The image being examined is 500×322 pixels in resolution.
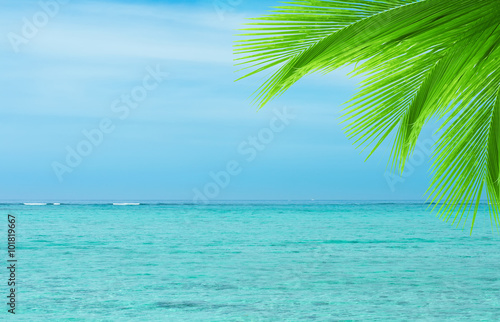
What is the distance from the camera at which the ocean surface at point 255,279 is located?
1086cm

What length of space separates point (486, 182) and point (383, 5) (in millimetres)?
1230

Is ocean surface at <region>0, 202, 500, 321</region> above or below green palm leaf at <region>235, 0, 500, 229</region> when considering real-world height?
below

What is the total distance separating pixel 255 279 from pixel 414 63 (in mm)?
12436

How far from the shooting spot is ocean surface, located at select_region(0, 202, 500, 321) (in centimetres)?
1086

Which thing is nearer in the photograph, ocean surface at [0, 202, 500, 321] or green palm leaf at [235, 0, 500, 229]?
green palm leaf at [235, 0, 500, 229]

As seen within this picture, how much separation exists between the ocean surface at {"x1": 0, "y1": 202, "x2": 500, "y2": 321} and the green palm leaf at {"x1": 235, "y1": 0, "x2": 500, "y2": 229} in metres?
1.11

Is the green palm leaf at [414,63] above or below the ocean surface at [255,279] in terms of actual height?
above

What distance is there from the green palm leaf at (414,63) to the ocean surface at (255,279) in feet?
3.65

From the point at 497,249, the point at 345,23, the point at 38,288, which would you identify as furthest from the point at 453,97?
the point at 497,249

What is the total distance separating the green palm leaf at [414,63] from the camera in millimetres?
2521

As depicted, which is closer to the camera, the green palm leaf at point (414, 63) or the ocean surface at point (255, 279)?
the green palm leaf at point (414, 63)

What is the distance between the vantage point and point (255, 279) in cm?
1501

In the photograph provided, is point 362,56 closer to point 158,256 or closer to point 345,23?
point 345,23

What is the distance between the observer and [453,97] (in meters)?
2.72
